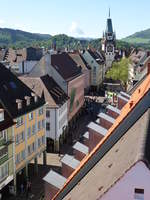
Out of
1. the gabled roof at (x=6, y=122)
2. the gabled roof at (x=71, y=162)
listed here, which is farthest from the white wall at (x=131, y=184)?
the gabled roof at (x=6, y=122)

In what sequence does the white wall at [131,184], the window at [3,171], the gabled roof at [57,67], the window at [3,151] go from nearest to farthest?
the white wall at [131,184] < the window at [3,151] < the window at [3,171] < the gabled roof at [57,67]

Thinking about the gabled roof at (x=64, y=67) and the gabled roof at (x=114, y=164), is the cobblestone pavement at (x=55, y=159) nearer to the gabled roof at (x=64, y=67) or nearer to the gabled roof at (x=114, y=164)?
the gabled roof at (x=64, y=67)

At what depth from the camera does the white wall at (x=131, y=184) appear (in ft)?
34.6

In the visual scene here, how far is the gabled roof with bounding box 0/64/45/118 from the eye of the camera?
4456 centimetres

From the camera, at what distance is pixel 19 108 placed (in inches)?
1805

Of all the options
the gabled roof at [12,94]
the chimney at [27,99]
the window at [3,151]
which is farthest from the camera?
the chimney at [27,99]

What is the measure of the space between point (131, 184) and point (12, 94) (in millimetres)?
37611

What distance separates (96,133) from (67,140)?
156ft

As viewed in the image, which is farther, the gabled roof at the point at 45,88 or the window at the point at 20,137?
the gabled roof at the point at 45,88

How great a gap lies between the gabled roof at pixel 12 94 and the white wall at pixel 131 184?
3348 cm

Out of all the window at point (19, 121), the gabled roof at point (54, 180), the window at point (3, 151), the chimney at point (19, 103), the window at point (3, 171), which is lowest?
the window at point (3, 171)

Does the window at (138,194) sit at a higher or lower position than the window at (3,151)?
higher

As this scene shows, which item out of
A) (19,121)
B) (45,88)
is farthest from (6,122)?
(45,88)

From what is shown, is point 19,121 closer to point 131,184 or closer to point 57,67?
point 57,67
